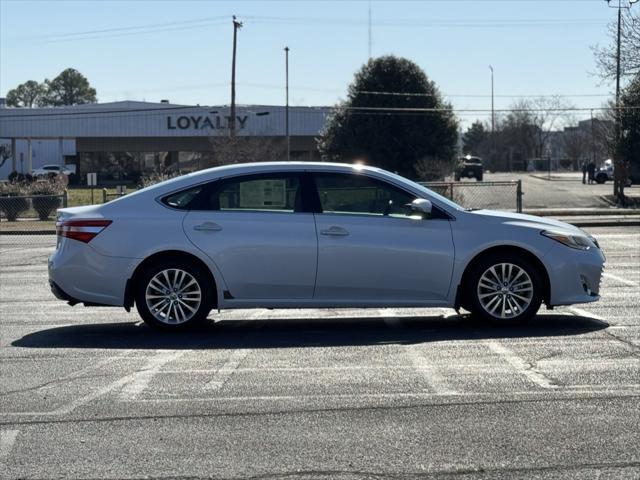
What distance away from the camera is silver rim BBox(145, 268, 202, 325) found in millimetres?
9453

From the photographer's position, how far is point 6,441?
19.3 feet

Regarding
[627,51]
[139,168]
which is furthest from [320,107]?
[627,51]

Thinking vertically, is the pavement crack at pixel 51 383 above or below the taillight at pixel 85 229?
below

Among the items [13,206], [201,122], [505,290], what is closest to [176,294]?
[505,290]

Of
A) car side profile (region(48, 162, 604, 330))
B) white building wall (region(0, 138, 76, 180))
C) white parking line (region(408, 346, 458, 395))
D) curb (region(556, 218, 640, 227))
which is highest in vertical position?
white building wall (region(0, 138, 76, 180))

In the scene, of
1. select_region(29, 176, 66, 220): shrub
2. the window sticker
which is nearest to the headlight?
the window sticker

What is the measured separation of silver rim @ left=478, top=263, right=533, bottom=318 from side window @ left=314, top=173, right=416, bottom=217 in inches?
41.0

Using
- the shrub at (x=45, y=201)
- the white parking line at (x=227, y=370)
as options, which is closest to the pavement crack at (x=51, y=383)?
the white parking line at (x=227, y=370)

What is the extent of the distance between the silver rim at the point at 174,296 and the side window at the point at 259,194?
0.77 m

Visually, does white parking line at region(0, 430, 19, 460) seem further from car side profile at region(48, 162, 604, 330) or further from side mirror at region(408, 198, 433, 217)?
side mirror at region(408, 198, 433, 217)

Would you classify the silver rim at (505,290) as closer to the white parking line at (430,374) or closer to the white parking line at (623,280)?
the white parking line at (430,374)

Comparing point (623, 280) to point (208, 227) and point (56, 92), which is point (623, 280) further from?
point (56, 92)

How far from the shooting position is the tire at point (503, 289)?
948 cm

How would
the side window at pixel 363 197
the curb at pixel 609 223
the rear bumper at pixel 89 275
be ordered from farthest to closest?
the curb at pixel 609 223 < the side window at pixel 363 197 < the rear bumper at pixel 89 275
